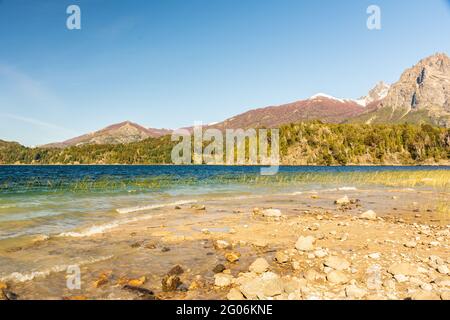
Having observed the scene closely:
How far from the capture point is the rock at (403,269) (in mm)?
8945

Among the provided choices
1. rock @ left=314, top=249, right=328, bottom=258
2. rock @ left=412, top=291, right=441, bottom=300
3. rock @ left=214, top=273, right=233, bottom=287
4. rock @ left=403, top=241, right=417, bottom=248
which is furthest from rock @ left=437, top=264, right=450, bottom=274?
rock @ left=214, top=273, right=233, bottom=287

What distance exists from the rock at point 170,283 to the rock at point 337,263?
4.50 m

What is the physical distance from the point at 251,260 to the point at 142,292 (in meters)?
4.04

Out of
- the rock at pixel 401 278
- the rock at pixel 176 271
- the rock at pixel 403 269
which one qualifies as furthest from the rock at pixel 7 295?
the rock at pixel 403 269

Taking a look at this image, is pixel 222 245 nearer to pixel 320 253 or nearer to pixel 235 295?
pixel 320 253

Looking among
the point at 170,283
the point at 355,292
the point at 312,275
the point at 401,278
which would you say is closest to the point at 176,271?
the point at 170,283

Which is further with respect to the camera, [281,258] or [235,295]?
[281,258]

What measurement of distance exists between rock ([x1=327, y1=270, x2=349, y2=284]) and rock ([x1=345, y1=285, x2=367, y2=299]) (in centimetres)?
71

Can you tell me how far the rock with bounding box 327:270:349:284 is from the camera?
8.56 metres

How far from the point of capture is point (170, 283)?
8.73m

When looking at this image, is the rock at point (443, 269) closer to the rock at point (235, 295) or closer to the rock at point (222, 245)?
the rock at point (235, 295)

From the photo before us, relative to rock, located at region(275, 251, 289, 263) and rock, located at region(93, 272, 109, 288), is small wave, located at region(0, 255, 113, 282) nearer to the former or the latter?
rock, located at region(93, 272, 109, 288)

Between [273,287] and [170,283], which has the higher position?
[273,287]
